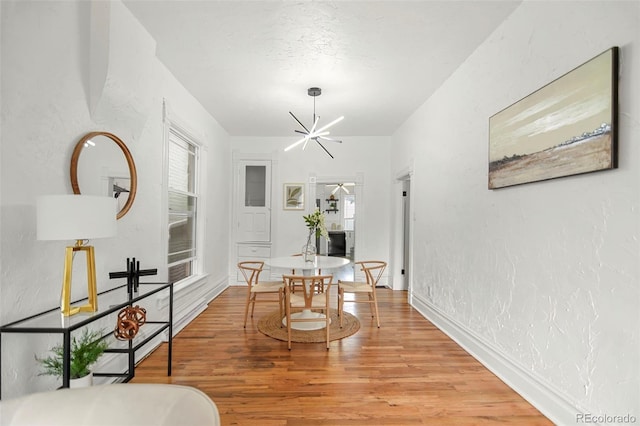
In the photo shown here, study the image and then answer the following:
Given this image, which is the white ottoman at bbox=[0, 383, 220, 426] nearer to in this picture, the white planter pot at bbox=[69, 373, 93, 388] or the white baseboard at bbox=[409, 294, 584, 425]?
the white planter pot at bbox=[69, 373, 93, 388]

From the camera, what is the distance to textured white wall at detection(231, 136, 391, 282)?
5863mm

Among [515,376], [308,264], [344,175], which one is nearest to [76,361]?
[308,264]

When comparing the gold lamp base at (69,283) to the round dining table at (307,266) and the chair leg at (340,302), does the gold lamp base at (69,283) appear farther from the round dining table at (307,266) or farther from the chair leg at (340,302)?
the chair leg at (340,302)

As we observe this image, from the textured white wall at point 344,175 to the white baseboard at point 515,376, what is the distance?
2582mm

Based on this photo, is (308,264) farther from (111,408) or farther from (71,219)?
(111,408)

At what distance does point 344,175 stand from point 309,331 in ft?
10.7

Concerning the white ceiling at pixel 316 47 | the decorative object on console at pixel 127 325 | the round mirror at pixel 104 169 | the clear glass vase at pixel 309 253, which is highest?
the white ceiling at pixel 316 47

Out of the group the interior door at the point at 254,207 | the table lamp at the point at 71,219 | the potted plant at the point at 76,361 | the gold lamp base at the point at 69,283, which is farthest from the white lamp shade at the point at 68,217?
the interior door at the point at 254,207

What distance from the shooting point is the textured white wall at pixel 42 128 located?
149 cm

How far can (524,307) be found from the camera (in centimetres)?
217

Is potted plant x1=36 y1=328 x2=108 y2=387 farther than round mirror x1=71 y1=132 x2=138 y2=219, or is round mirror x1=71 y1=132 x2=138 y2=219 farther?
round mirror x1=71 y1=132 x2=138 y2=219

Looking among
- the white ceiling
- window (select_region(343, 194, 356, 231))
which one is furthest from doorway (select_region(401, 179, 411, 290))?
Answer: window (select_region(343, 194, 356, 231))

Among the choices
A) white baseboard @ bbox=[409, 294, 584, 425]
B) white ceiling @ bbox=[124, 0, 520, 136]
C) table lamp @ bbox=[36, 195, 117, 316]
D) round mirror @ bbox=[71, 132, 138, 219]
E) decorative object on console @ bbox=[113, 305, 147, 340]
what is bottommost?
white baseboard @ bbox=[409, 294, 584, 425]

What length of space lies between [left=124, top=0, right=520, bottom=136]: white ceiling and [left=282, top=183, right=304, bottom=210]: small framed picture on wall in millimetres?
1864
